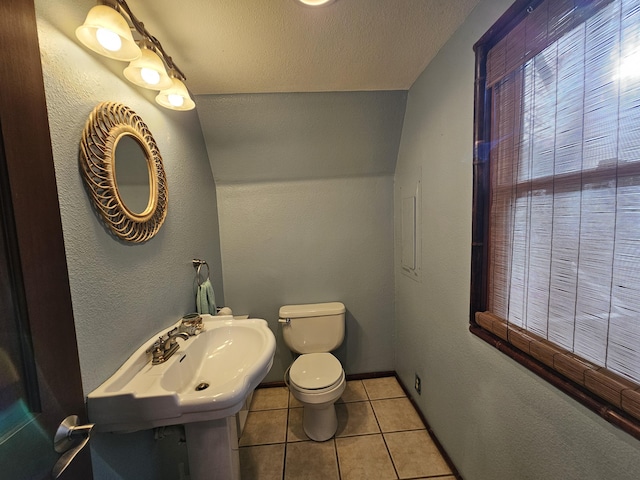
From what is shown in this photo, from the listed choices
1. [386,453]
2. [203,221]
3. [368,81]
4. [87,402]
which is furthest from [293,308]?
[368,81]

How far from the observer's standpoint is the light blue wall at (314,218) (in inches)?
72.0

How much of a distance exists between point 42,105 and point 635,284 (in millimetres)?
1440

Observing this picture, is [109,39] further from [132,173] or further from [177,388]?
[177,388]

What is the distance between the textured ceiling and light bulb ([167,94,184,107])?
0.82 feet

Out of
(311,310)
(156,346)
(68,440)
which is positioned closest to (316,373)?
(311,310)

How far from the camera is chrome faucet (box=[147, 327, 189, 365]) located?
1034 mm

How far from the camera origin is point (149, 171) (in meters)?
1.14

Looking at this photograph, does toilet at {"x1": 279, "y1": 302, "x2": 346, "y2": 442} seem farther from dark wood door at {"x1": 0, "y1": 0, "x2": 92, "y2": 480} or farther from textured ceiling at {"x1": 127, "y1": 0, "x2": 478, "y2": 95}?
textured ceiling at {"x1": 127, "y1": 0, "x2": 478, "y2": 95}

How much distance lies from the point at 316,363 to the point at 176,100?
1.77m

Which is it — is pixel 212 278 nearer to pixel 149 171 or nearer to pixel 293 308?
pixel 293 308

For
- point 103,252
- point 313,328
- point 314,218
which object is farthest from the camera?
point 314,218

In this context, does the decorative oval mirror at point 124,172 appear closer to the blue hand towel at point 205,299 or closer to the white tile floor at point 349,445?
the blue hand towel at point 205,299

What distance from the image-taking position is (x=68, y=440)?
22.0 inches

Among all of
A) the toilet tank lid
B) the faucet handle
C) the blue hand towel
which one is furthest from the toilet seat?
the faucet handle
